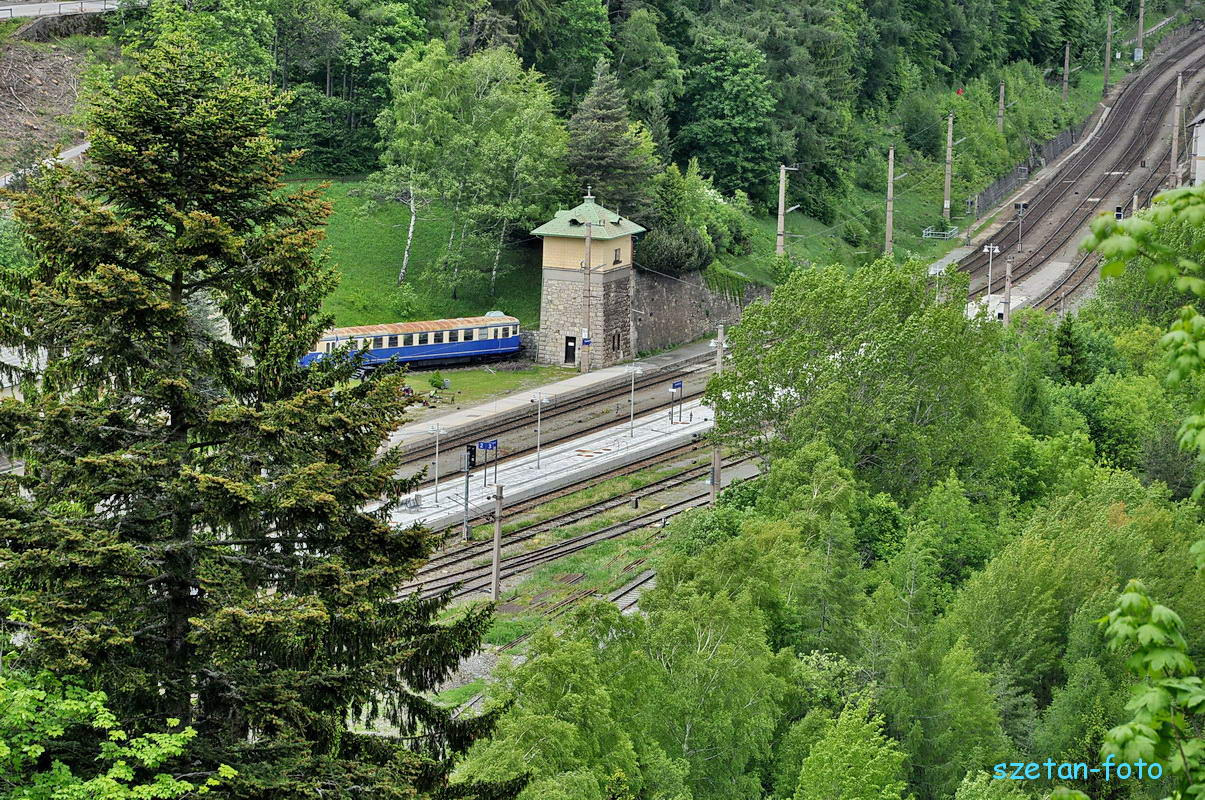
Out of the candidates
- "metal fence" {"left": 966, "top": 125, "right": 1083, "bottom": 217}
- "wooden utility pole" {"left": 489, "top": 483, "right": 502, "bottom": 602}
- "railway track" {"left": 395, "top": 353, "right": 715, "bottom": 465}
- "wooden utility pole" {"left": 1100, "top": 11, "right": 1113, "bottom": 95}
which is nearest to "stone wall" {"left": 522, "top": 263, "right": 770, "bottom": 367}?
"railway track" {"left": 395, "top": 353, "right": 715, "bottom": 465}

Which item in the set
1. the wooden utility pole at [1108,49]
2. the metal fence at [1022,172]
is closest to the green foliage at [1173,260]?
the metal fence at [1022,172]

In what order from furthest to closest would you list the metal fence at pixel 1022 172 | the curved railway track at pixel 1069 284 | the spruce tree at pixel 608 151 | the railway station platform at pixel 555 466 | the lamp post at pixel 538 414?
the metal fence at pixel 1022 172, the curved railway track at pixel 1069 284, the spruce tree at pixel 608 151, the lamp post at pixel 538 414, the railway station platform at pixel 555 466

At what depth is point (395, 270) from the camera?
2837 inches

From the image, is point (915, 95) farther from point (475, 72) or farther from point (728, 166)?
point (475, 72)

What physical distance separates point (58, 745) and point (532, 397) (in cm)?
4618

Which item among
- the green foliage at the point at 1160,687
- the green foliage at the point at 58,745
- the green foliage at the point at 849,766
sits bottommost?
the green foliage at the point at 849,766

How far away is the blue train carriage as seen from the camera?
63.5 m

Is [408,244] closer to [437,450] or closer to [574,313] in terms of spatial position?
[574,313]

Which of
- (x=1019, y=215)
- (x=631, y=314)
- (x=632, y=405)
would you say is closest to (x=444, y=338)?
(x=632, y=405)

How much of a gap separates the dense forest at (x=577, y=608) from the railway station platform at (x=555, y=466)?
7558mm

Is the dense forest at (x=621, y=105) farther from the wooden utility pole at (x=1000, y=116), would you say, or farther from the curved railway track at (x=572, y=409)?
the curved railway track at (x=572, y=409)

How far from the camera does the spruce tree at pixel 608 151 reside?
72500 millimetres

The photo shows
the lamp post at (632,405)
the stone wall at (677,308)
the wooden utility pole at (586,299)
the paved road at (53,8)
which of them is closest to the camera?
the lamp post at (632,405)

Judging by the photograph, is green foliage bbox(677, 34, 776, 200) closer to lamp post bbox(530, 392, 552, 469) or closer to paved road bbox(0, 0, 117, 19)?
lamp post bbox(530, 392, 552, 469)
